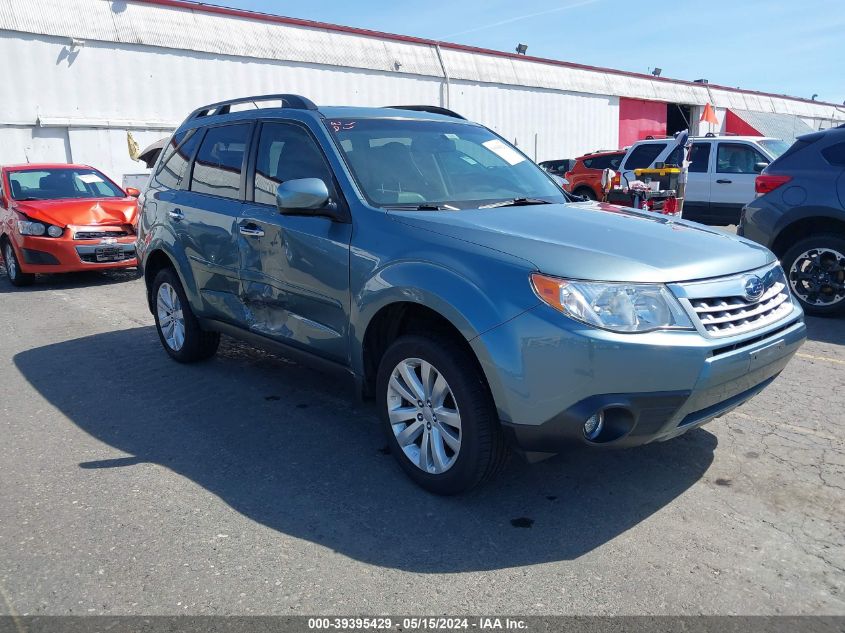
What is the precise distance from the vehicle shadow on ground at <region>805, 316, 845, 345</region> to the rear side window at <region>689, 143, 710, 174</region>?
294 inches

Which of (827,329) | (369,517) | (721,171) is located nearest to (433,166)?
(369,517)

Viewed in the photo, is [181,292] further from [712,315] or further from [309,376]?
[712,315]

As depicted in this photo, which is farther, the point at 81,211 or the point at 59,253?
the point at 81,211

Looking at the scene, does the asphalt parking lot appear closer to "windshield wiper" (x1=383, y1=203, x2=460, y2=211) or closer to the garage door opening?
"windshield wiper" (x1=383, y1=203, x2=460, y2=211)

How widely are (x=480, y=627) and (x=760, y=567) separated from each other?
116cm

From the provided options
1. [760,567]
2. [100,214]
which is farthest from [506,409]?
[100,214]

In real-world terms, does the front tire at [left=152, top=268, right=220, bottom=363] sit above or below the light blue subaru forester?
below

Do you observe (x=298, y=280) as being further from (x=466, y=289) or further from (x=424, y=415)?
(x=466, y=289)

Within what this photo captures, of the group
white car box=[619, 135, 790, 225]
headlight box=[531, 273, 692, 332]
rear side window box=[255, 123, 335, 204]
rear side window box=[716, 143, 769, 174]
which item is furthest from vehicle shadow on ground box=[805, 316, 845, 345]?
rear side window box=[716, 143, 769, 174]

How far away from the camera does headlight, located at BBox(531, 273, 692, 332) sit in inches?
111

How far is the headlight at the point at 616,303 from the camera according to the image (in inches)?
111

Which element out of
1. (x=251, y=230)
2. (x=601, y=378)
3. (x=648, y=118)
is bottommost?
(x=601, y=378)

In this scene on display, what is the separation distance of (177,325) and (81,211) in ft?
17.1

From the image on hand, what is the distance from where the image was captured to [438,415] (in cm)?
329
